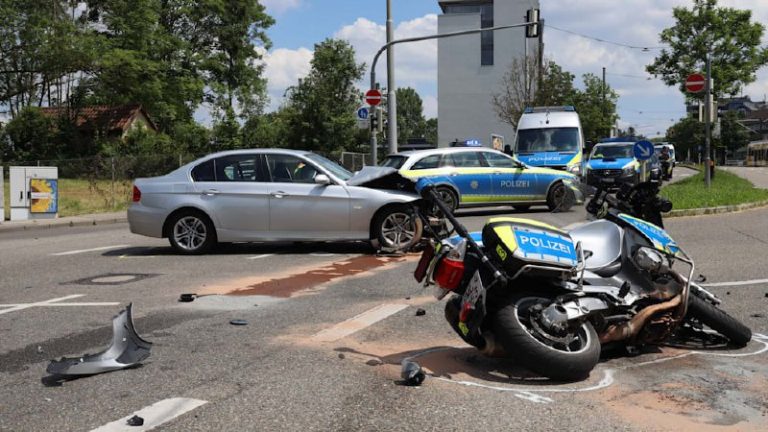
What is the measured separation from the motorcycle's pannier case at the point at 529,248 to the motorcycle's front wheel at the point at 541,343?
0.22 metres

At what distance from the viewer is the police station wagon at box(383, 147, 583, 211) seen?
58.3 feet

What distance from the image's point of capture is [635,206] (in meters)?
5.52

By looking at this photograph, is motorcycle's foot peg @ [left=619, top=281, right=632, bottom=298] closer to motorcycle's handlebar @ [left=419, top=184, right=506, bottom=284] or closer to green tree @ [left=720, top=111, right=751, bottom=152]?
motorcycle's handlebar @ [left=419, top=184, right=506, bottom=284]

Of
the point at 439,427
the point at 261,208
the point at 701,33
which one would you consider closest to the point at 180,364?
the point at 439,427

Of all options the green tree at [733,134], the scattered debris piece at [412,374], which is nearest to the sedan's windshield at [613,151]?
the scattered debris piece at [412,374]

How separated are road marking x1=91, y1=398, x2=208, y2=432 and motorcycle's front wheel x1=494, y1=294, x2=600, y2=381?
6.18 ft

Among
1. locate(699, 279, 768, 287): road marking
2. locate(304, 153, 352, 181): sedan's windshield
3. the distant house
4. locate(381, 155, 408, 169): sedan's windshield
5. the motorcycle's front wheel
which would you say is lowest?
locate(699, 279, 768, 287): road marking

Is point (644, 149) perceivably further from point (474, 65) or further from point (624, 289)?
point (474, 65)

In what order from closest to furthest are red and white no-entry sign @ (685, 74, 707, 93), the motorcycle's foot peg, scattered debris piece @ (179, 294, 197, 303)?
the motorcycle's foot peg < scattered debris piece @ (179, 294, 197, 303) < red and white no-entry sign @ (685, 74, 707, 93)

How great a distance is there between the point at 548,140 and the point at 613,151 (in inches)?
271

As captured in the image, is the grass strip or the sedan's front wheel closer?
the sedan's front wheel

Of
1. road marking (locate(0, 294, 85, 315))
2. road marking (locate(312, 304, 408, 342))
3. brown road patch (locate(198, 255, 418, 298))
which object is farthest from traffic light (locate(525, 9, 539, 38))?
road marking (locate(0, 294, 85, 315))

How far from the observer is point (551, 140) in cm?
2247

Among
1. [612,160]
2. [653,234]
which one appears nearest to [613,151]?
[612,160]
